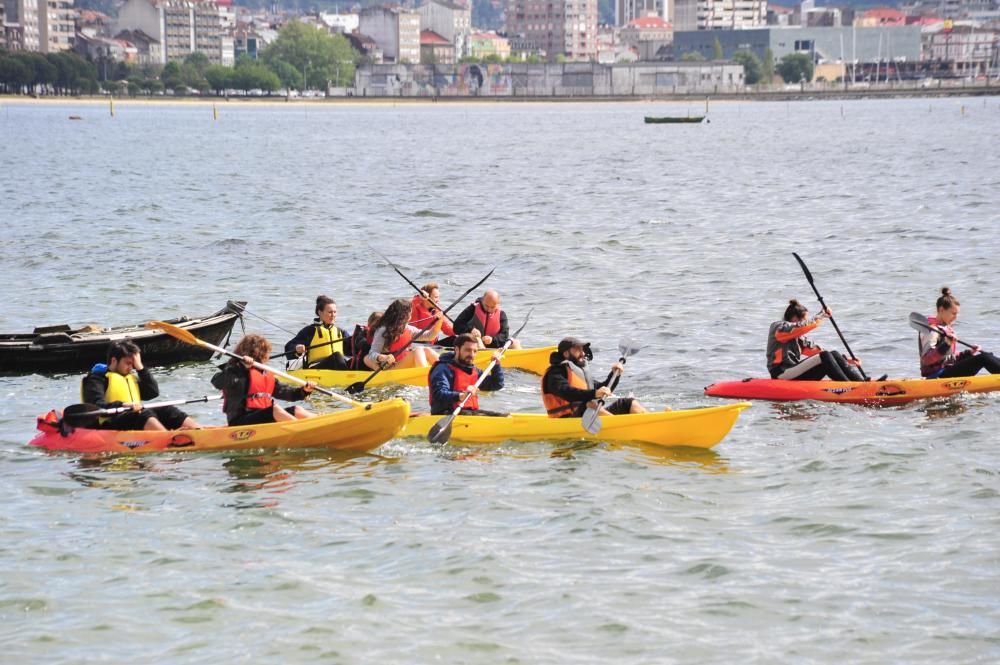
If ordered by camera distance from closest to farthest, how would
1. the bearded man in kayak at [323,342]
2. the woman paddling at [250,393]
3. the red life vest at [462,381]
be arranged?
the woman paddling at [250,393], the red life vest at [462,381], the bearded man in kayak at [323,342]

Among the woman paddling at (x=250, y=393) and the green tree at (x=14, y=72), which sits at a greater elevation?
the green tree at (x=14, y=72)

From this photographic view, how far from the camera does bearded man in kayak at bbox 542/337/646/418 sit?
48.6ft

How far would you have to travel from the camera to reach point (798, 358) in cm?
1773

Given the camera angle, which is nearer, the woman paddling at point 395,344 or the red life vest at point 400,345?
the woman paddling at point 395,344

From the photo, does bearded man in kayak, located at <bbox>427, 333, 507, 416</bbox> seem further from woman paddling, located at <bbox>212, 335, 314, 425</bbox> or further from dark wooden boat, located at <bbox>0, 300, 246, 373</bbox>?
dark wooden boat, located at <bbox>0, 300, 246, 373</bbox>

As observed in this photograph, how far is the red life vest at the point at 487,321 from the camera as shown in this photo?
19578 mm

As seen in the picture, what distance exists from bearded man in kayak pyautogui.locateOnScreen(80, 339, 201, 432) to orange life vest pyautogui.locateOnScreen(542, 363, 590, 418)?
12.1 ft

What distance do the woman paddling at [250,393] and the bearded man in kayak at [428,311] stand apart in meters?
5.36

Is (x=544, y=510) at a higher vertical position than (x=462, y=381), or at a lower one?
lower

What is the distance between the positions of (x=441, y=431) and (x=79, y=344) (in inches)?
255

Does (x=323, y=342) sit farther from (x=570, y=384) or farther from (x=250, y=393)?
(x=570, y=384)

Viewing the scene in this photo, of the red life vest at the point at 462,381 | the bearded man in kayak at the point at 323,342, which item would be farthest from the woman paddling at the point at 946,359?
the bearded man in kayak at the point at 323,342

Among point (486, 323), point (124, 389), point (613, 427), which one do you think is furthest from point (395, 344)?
point (124, 389)

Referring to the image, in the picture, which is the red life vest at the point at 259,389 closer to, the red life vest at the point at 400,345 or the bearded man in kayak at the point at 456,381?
the bearded man in kayak at the point at 456,381
